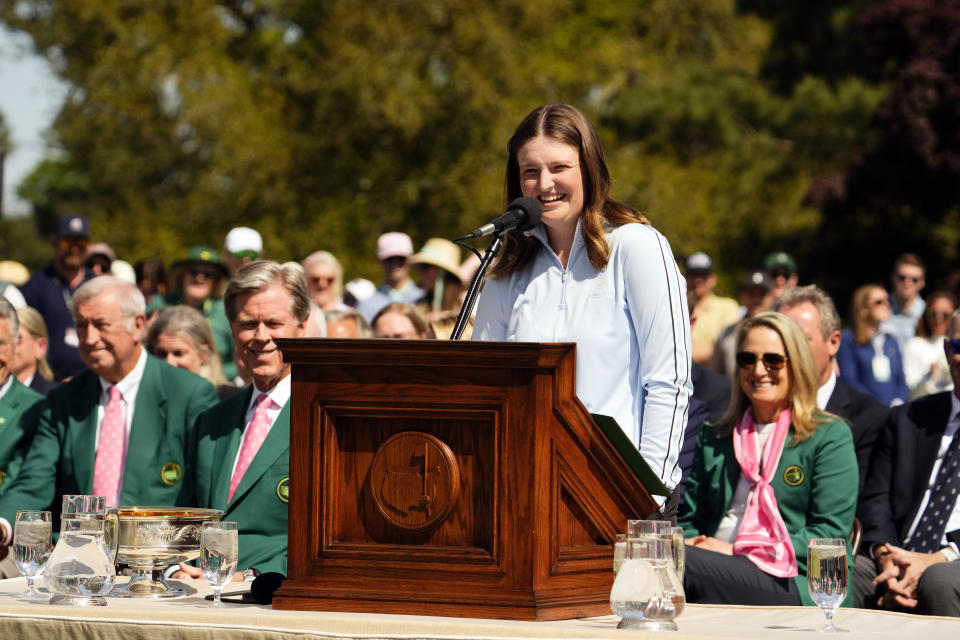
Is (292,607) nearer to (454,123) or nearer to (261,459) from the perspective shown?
(261,459)

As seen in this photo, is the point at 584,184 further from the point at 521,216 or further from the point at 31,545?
the point at 31,545

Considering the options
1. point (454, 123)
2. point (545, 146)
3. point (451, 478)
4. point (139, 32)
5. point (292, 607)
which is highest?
point (139, 32)

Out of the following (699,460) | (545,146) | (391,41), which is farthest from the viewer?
(391,41)

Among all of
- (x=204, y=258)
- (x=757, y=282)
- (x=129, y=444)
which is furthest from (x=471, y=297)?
(x=757, y=282)

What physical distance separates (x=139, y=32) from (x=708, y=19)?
973 cm

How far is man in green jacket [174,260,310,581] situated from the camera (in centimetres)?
463

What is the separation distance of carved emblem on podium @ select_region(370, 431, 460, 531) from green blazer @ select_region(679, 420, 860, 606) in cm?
292

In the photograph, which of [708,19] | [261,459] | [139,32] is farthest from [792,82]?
[261,459]

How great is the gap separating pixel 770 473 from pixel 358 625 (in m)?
3.23

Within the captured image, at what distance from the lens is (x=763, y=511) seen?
5.87 m

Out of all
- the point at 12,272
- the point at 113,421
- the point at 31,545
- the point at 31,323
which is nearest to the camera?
the point at 31,545

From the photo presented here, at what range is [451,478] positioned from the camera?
3.16m

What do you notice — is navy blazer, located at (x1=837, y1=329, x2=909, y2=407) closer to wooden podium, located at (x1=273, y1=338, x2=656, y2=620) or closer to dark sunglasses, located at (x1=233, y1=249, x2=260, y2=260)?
dark sunglasses, located at (x1=233, y1=249, x2=260, y2=260)

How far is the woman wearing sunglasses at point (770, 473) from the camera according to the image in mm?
5750
